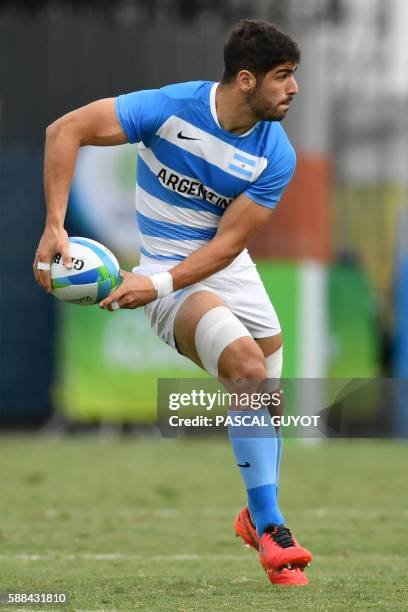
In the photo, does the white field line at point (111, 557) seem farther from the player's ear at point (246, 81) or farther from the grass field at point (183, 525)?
the player's ear at point (246, 81)

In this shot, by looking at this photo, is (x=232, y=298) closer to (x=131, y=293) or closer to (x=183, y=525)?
(x=131, y=293)

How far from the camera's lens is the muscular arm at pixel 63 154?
6.17 meters

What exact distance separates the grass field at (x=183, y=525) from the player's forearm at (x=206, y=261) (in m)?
1.40

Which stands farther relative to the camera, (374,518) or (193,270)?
(374,518)

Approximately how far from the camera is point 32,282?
57.3 ft

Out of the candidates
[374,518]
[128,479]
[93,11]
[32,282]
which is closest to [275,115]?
[374,518]

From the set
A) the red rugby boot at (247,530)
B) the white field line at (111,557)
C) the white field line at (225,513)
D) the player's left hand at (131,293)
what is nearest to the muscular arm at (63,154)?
the player's left hand at (131,293)

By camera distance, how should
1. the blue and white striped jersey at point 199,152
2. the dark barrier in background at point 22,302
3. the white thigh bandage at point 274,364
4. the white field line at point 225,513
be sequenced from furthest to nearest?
the dark barrier in background at point 22,302, the white field line at point 225,513, the white thigh bandage at point 274,364, the blue and white striped jersey at point 199,152

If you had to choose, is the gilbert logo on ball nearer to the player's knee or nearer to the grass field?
the player's knee

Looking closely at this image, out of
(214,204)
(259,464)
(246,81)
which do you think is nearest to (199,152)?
(214,204)

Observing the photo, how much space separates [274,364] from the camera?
280 inches

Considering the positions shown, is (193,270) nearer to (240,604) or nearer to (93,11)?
(240,604)

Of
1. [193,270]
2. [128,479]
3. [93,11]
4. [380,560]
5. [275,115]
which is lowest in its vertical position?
[128,479]

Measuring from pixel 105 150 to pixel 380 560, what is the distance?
9.45 metres
